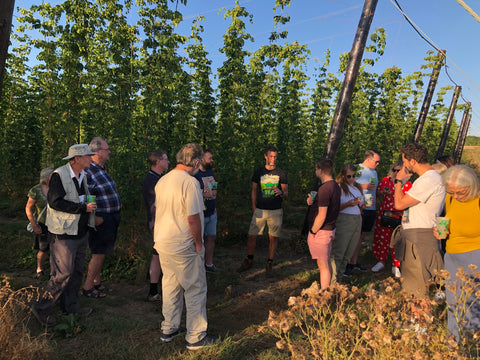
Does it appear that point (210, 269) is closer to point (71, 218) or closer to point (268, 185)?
point (268, 185)

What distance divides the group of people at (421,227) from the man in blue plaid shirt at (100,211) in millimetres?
2730

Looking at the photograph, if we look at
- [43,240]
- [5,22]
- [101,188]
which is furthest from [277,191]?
[5,22]

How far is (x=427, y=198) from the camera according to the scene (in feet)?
10.8

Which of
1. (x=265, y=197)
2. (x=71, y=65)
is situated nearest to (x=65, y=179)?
(x=71, y=65)

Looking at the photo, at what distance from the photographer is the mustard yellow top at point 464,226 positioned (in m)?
2.71

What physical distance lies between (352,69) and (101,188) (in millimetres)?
5601

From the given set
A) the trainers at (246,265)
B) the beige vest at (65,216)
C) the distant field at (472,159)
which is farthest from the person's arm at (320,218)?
the distant field at (472,159)

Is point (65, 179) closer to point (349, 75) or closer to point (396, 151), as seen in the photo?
point (349, 75)

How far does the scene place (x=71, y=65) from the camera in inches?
205

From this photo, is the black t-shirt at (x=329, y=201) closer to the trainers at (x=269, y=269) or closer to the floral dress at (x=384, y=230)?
the trainers at (x=269, y=269)

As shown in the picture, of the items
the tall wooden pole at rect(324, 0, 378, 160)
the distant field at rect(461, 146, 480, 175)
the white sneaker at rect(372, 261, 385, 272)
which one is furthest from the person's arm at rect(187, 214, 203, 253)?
the distant field at rect(461, 146, 480, 175)

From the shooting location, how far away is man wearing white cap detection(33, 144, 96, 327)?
11.2ft

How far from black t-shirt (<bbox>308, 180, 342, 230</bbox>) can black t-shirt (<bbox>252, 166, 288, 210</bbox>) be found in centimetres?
136

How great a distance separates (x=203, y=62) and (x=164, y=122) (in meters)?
2.35
